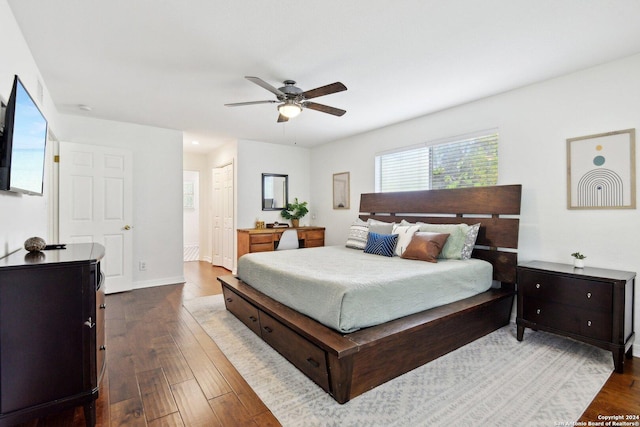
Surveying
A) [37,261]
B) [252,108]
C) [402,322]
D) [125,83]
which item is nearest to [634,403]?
[402,322]

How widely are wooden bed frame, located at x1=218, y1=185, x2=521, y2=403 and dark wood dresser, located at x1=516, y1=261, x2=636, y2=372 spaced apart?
32 centimetres

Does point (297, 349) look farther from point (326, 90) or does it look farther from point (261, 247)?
point (261, 247)

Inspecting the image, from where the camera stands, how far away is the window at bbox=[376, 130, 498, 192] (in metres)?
3.63

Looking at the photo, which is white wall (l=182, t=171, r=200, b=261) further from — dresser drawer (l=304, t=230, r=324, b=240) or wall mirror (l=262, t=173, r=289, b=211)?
dresser drawer (l=304, t=230, r=324, b=240)

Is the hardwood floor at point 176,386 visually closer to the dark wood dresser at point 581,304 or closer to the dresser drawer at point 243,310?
the dark wood dresser at point 581,304

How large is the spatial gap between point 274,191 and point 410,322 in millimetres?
4259

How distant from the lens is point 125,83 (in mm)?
3135

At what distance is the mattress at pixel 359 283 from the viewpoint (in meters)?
2.14

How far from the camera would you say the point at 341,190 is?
→ 5668 millimetres

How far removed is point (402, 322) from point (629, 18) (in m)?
2.59

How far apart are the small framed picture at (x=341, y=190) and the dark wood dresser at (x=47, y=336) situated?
423 centimetres

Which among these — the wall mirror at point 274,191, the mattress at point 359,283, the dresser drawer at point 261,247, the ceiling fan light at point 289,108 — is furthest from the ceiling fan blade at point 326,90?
the wall mirror at point 274,191

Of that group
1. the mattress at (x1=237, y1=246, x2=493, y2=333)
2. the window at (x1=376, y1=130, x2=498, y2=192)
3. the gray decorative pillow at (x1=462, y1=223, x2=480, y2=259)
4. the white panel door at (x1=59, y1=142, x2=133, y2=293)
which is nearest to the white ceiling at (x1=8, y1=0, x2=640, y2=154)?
the window at (x1=376, y1=130, x2=498, y2=192)

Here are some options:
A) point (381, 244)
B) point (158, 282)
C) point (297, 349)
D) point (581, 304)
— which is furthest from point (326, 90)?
point (158, 282)
